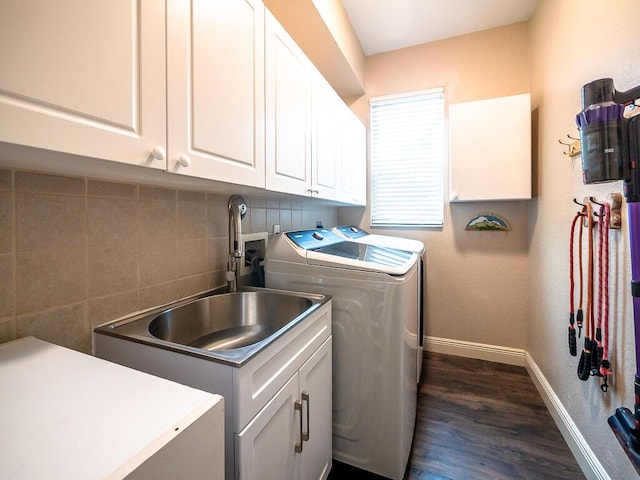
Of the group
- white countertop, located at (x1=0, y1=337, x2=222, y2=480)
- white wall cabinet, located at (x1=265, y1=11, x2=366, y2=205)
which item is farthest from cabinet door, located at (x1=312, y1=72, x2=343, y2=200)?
white countertop, located at (x1=0, y1=337, x2=222, y2=480)

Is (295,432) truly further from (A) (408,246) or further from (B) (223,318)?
(A) (408,246)

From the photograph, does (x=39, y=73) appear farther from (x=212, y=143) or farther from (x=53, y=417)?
(x=53, y=417)

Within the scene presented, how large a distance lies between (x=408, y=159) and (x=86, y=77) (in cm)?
254

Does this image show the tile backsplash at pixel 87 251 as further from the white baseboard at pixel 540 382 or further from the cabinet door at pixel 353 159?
the white baseboard at pixel 540 382

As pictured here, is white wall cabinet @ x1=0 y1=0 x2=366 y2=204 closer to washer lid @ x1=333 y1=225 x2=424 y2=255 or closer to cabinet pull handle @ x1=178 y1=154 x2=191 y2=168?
cabinet pull handle @ x1=178 y1=154 x2=191 y2=168

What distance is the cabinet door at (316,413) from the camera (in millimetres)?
1073

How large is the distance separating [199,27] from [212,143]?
34cm

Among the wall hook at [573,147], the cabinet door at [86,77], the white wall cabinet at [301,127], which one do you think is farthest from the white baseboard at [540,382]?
the cabinet door at [86,77]

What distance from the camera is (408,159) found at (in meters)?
2.71

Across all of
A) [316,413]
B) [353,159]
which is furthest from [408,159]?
[316,413]

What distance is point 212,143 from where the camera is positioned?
0.91 metres

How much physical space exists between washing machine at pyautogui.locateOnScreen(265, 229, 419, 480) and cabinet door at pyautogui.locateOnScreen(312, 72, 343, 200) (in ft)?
1.54

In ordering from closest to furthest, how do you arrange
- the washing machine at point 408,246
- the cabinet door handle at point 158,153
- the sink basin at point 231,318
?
the cabinet door handle at point 158,153 → the sink basin at point 231,318 → the washing machine at point 408,246

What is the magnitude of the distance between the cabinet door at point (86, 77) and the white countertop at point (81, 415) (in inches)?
18.7
